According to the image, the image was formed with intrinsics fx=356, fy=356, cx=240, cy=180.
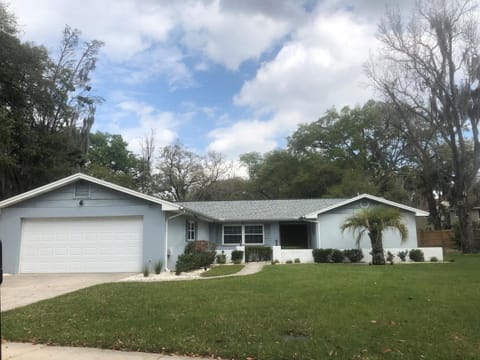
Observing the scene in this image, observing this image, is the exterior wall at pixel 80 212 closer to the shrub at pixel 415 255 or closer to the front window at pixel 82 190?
the front window at pixel 82 190

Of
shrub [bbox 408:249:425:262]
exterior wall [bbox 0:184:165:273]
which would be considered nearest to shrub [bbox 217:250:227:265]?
exterior wall [bbox 0:184:165:273]

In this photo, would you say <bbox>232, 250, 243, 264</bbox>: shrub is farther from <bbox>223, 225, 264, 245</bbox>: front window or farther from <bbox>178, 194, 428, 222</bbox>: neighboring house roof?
<bbox>223, 225, 264, 245</bbox>: front window

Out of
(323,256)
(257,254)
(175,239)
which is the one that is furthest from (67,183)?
(323,256)

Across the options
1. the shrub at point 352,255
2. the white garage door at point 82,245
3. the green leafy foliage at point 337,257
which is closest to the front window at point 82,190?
the white garage door at point 82,245

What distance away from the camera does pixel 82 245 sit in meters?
14.5

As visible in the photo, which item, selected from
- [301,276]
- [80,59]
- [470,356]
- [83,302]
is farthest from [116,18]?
[80,59]

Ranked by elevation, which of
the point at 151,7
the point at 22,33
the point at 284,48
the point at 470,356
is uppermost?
the point at 22,33

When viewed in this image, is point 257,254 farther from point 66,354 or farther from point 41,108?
point 41,108

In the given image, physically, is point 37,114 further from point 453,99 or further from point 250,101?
point 453,99

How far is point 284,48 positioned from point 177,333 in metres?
15.1

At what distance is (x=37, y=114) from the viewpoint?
77.6ft

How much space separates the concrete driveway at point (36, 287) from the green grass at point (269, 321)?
0.78 meters

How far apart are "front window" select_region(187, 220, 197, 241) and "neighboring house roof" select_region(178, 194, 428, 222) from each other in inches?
41.8

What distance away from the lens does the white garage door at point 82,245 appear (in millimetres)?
14305
